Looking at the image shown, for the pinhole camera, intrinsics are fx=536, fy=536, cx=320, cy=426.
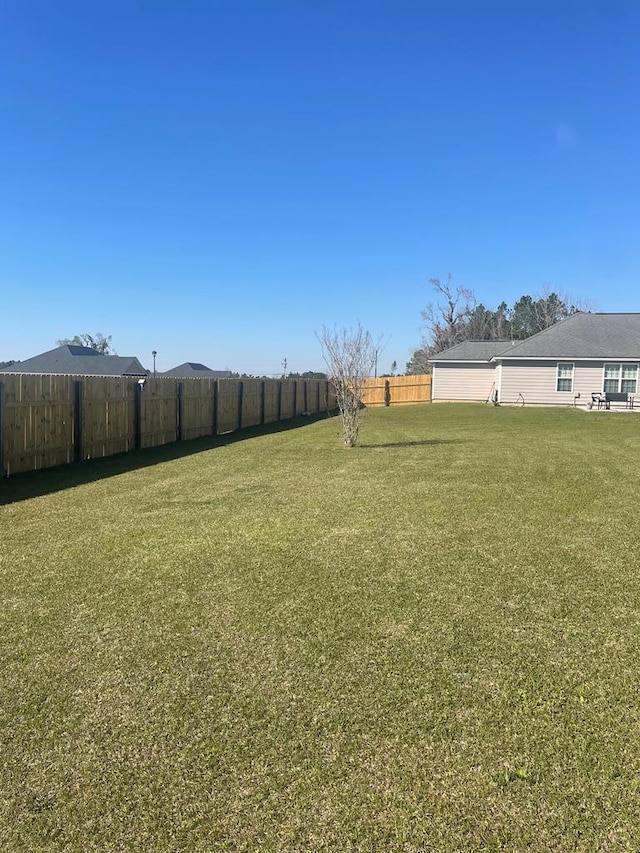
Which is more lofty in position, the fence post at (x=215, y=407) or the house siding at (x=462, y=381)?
the house siding at (x=462, y=381)

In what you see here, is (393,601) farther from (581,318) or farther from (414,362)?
(414,362)

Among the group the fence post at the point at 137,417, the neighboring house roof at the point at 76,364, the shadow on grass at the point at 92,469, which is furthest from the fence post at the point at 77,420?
the neighboring house roof at the point at 76,364

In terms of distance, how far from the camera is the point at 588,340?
23781mm

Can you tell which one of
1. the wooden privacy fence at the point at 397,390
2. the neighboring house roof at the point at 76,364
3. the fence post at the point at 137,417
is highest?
the neighboring house roof at the point at 76,364

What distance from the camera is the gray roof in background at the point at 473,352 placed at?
28.6 metres

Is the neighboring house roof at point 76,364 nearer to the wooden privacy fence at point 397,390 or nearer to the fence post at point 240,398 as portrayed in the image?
the wooden privacy fence at point 397,390

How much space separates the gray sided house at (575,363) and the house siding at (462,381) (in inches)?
80.1

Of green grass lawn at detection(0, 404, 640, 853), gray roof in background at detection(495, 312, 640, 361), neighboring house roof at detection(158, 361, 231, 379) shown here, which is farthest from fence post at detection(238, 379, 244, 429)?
neighboring house roof at detection(158, 361, 231, 379)

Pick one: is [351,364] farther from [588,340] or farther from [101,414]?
[588,340]

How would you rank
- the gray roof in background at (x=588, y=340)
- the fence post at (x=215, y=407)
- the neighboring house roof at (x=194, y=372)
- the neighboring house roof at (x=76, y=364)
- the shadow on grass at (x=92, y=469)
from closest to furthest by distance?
the shadow on grass at (x=92, y=469) → the fence post at (x=215, y=407) → the gray roof in background at (x=588, y=340) → the neighboring house roof at (x=76, y=364) → the neighboring house roof at (x=194, y=372)

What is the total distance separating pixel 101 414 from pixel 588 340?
21294 millimetres

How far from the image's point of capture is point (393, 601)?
144 inches

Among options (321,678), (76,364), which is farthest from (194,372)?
(321,678)

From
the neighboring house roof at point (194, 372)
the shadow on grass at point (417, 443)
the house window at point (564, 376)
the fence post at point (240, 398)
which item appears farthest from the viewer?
the neighboring house roof at point (194, 372)
